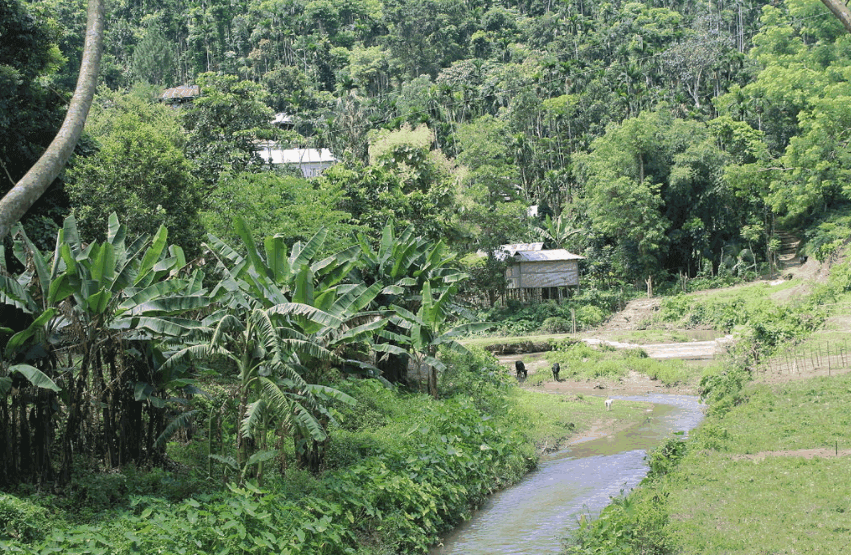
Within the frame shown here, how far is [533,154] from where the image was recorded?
204 feet

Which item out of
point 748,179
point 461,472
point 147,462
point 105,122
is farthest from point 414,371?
point 748,179

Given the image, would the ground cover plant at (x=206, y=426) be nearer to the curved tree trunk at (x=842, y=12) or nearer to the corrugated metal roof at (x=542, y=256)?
the curved tree trunk at (x=842, y=12)

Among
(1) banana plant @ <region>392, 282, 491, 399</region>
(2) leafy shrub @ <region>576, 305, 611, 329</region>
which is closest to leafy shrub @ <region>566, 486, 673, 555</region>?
(1) banana plant @ <region>392, 282, 491, 399</region>

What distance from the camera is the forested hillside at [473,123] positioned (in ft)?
65.5

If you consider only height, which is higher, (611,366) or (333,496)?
(333,496)

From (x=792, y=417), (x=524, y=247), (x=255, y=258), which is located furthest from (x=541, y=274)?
(x=255, y=258)

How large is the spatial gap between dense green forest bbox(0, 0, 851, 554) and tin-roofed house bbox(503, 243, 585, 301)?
126cm

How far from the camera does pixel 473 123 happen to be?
196 ft

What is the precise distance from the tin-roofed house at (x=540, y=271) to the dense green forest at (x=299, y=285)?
1.26 meters

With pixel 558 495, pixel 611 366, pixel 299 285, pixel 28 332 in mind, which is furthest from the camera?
pixel 611 366

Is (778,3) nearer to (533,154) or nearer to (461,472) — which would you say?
(533,154)

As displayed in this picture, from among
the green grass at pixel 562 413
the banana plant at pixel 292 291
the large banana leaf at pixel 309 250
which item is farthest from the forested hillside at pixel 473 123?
the green grass at pixel 562 413

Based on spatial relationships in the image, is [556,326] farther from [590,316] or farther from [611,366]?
[611,366]

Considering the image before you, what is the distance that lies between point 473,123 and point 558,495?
4909 cm
